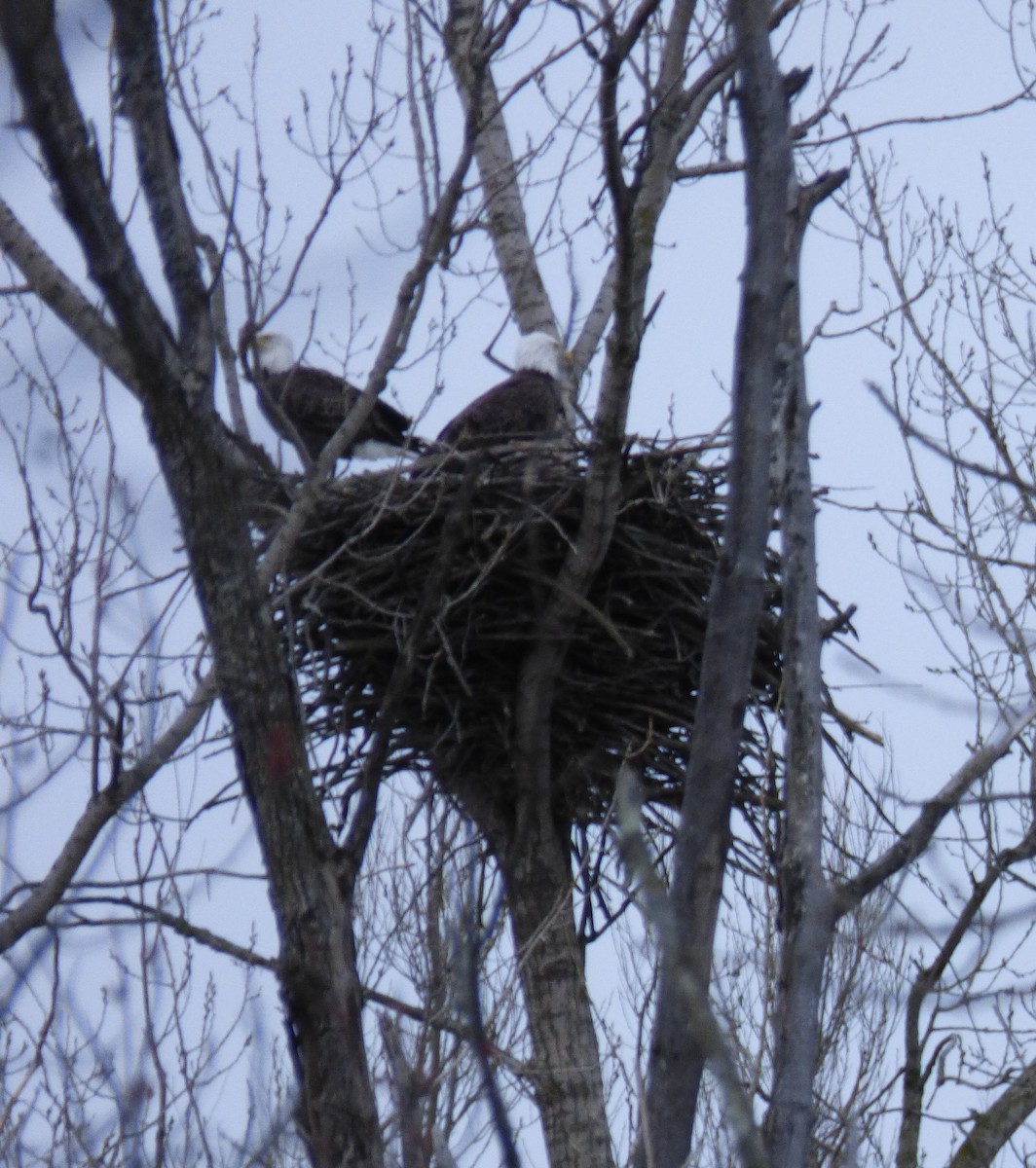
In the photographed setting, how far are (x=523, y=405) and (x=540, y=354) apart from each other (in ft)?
0.87

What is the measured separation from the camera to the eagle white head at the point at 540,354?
21.7ft

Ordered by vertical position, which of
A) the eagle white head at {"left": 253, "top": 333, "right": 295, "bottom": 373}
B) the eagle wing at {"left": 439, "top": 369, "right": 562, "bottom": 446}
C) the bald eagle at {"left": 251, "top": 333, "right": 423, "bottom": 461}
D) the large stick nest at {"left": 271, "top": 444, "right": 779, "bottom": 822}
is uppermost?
Result: the eagle white head at {"left": 253, "top": 333, "right": 295, "bottom": 373}

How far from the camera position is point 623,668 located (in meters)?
5.32

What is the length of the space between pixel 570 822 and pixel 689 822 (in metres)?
4.20

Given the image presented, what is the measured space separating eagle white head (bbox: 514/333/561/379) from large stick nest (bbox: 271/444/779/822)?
1230mm

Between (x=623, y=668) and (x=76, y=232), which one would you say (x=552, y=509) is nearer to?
(x=623, y=668)

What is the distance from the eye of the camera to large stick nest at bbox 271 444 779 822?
5184 millimetres

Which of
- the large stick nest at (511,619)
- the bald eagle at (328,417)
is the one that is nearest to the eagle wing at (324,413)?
the bald eagle at (328,417)

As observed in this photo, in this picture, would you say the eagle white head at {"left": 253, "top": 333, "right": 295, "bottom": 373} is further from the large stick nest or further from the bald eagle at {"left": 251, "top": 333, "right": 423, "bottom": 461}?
the large stick nest

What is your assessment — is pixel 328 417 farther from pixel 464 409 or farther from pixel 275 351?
pixel 275 351

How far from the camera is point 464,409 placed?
6.69 meters

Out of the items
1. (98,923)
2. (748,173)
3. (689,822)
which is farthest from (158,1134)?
(748,173)

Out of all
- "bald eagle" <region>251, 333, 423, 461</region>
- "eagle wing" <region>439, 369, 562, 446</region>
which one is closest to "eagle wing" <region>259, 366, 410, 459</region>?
"bald eagle" <region>251, 333, 423, 461</region>

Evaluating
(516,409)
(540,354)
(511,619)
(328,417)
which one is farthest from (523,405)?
(511,619)
